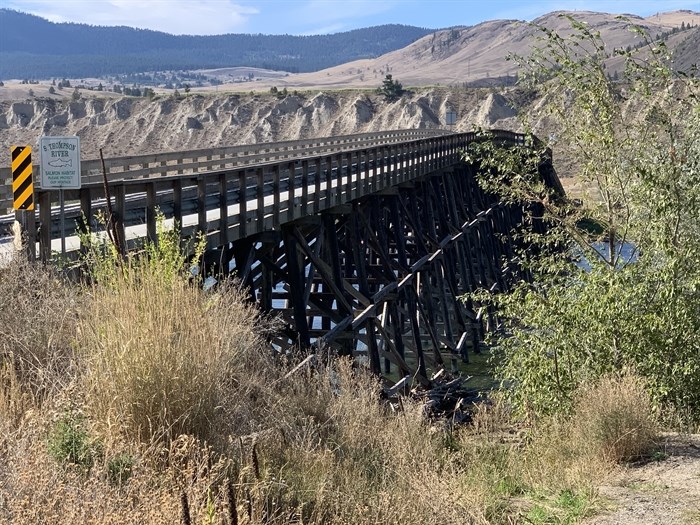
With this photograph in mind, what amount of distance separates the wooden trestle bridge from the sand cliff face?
65.9m

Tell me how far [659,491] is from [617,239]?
668 cm

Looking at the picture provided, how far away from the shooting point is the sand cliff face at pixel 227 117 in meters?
97.9

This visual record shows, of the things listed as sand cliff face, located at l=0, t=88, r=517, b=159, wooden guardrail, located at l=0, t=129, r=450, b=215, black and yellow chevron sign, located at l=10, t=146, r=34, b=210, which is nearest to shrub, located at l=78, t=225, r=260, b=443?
black and yellow chevron sign, located at l=10, t=146, r=34, b=210

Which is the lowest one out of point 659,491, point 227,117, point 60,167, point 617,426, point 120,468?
point 227,117

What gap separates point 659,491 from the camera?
7059 millimetres

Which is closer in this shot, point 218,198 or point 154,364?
point 154,364

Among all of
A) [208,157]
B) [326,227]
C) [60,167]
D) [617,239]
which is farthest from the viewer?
[208,157]

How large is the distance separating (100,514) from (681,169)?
9.04 m

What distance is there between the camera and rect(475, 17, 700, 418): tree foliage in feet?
34.4

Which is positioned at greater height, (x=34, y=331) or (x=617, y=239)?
(x=34, y=331)

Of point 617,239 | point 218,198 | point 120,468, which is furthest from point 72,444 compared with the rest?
point 617,239

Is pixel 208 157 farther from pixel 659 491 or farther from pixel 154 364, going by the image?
pixel 154 364

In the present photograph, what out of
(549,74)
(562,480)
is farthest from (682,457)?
(549,74)

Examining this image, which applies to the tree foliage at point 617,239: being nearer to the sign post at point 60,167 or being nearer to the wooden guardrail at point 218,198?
the wooden guardrail at point 218,198
